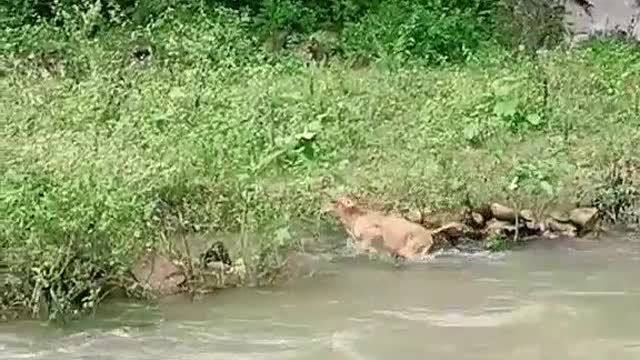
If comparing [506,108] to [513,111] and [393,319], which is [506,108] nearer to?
[513,111]

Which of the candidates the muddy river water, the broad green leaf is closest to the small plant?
the broad green leaf

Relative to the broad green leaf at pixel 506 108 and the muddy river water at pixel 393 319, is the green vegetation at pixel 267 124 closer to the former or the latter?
the broad green leaf at pixel 506 108

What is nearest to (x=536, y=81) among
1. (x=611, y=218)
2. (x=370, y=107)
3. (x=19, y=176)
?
(x=370, y=107)

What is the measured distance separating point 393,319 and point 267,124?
101 inches

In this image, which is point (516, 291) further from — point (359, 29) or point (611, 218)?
point (359, 29)

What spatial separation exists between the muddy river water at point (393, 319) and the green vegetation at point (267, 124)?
8.3 inches

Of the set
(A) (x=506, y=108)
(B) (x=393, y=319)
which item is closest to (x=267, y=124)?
(A) (x=506, y=108)

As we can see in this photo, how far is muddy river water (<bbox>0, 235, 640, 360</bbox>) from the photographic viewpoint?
15.2 feet

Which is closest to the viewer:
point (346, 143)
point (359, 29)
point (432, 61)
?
point (346, 143)

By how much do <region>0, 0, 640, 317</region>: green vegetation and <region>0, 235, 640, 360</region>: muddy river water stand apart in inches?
8.3

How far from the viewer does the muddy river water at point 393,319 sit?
4.62 m

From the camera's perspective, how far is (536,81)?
346 inches

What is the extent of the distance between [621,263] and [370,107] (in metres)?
2.72

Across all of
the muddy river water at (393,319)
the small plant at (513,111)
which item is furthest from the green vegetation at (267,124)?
the muddy river water at (393,319)
